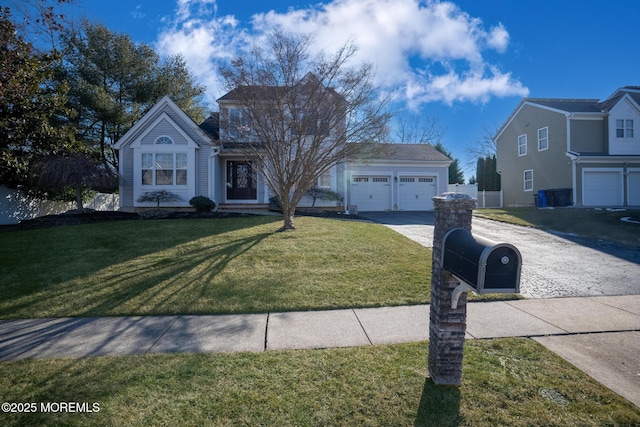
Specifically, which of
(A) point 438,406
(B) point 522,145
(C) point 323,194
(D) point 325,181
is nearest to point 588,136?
(B) point 522,145

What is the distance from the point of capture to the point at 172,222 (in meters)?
12.1

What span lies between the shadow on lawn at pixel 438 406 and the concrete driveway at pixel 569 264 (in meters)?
3.85

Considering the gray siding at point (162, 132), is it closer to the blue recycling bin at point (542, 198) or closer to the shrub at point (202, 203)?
the shrub at point (202, 203)

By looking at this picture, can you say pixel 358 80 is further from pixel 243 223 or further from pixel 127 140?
pixel 127 140

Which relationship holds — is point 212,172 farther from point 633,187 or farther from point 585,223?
point 633,187

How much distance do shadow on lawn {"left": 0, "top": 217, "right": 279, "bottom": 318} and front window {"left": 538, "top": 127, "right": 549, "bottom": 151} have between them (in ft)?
67.5

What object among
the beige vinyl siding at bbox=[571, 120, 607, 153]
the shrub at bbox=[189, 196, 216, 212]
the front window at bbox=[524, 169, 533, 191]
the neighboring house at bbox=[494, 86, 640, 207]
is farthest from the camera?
the front window at bbox=[524, 169, 533, 191]

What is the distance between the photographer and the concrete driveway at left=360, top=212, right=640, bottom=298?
234 inches

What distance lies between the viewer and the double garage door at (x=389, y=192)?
65.2ft

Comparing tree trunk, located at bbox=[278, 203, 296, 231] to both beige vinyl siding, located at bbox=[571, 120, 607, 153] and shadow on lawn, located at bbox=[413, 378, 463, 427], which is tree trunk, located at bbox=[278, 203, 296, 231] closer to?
shadow on lawn, located at bbox=[413, 378, 463, 427]

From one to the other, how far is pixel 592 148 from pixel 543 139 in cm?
270

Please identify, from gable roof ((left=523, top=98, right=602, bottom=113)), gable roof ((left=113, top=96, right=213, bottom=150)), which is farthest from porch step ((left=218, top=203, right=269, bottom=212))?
gable roof ((left=523, top=98, right=602, bottom=113))

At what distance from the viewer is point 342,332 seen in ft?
13.6

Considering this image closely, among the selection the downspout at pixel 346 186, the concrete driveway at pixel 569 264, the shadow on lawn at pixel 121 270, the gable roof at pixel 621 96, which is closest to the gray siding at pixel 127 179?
the shadow on lawn at pixel 121 270
